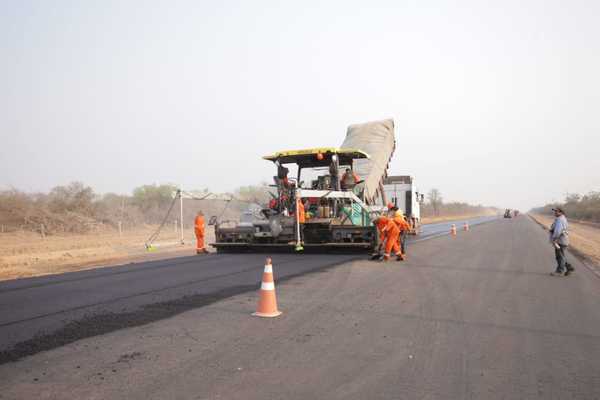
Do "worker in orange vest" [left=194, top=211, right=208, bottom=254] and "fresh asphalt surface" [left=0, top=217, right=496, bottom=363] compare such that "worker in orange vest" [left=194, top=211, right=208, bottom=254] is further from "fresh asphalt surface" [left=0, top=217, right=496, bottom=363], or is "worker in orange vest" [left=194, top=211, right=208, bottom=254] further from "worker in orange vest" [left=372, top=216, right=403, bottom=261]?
"worker in orange vest" [left=372, top=216, right=403, bottom=261]

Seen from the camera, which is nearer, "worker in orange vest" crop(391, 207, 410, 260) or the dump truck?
"worker in orange vest" crop(391, 207, 410, 260)

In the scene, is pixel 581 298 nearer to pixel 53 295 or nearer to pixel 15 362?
pixel 15 362

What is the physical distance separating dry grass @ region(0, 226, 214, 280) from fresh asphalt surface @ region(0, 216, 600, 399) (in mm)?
4791

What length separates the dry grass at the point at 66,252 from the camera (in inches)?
538

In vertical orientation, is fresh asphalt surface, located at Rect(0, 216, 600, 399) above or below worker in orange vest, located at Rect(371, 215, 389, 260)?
below

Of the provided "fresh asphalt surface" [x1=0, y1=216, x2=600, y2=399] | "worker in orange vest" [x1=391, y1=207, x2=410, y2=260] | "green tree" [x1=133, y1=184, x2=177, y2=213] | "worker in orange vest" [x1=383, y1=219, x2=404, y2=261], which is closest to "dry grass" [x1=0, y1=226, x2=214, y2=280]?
"fresh asphalt surface" [x1=0, y1=216, x2=600, y2=399]

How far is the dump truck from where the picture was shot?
12.9m

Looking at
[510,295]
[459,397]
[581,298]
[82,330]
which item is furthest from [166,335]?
[581,298]

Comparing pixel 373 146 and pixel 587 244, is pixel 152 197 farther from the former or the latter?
pixel 587 244

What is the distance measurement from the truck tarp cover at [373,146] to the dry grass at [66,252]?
21.4ft

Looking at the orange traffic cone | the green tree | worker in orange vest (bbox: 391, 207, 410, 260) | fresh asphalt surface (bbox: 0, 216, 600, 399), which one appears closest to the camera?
fresh asphalt surface (bbox: 0, 216, 600, 399)

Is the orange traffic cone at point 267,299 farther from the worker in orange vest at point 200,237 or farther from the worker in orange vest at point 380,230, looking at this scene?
the worker in orange vest at point 200,237

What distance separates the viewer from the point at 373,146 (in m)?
16.9

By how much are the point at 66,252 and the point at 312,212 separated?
10.8m
